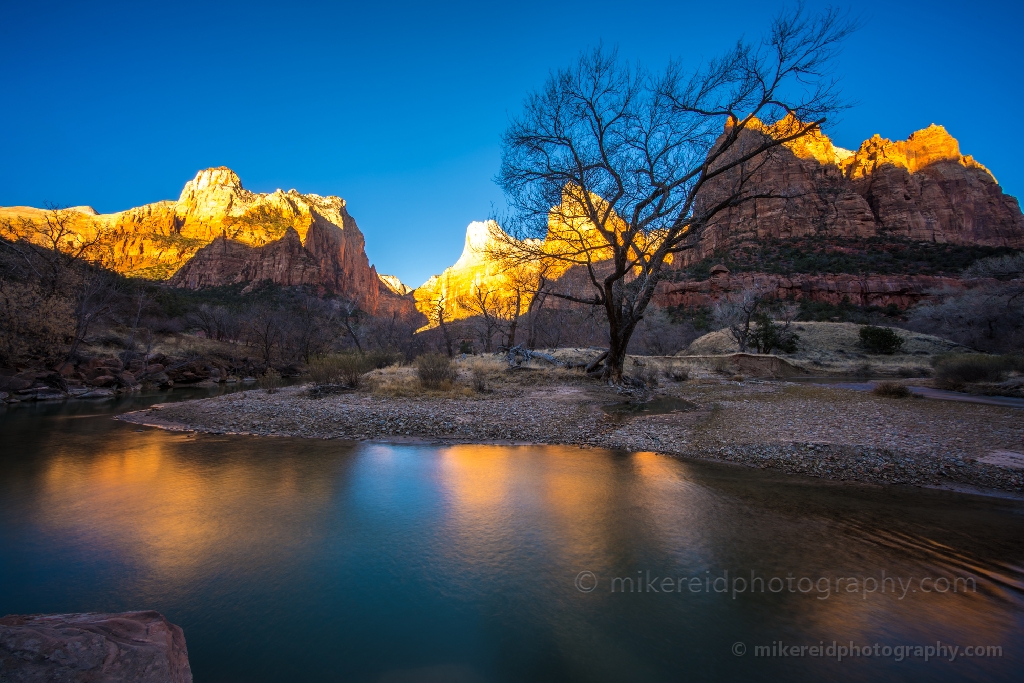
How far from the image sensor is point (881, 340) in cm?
2736

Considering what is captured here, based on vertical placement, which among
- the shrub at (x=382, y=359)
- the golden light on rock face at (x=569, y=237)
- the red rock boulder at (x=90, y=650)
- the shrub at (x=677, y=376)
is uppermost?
the golden light on rock face at (x=569, y=237)

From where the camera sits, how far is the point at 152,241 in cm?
6888

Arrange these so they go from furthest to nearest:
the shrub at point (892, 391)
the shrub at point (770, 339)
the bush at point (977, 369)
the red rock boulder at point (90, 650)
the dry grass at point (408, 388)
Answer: the shrub at point (770, 339) < the bush at point (977, 369) < the dry grass at point (408, 388) < the shrub at point (892, 391) < the red rock boulder at point (90, 650)

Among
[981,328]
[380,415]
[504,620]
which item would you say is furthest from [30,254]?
[981,328]

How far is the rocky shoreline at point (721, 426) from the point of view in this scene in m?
5.30

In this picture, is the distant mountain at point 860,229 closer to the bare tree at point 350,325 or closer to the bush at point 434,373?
the bare tree at point 350,325

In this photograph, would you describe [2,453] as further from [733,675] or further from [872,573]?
[872,573]

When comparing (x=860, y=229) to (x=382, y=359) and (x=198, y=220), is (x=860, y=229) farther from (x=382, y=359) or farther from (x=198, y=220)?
(x=198, y=220)

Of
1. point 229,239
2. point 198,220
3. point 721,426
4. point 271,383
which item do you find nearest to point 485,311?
point 271,383

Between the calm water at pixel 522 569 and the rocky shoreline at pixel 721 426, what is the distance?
2.73 feet

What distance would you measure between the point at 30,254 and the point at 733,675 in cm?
2795

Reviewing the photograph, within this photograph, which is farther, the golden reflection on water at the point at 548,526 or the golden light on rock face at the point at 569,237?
the golden light on rock face at the point at 569,237

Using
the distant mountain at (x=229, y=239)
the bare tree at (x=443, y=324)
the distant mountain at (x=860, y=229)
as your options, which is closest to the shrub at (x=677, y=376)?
the bare tree at (x=443, y=324)

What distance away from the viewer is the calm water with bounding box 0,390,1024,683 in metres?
2.22
